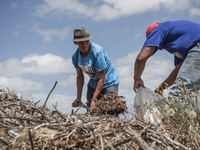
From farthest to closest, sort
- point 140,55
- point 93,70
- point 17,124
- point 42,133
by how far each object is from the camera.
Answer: point 93,70, point 140,55, point 17,124, point 42,133

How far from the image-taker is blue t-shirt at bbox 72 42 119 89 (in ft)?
14.8

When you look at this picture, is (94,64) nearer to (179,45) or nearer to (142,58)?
(142,58)

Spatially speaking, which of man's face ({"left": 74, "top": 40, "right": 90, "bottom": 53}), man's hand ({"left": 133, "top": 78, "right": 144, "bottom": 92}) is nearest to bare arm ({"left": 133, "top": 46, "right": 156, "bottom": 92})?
man's hand ({"left": 133, "top": 78, "right": 144, "bottom": 92})

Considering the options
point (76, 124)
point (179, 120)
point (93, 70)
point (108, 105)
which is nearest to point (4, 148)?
point (76, 124)

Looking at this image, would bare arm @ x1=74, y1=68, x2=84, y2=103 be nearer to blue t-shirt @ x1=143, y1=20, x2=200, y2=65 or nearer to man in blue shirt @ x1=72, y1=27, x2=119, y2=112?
man in blue shirt @ x1=72, y1=27, x2=119, y2=112

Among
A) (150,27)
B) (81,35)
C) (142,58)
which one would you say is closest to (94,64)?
(81,35)

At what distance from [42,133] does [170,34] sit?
2942 millimetres

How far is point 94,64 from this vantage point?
4.69m

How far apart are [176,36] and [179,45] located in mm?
177

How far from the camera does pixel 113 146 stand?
5.76 feet

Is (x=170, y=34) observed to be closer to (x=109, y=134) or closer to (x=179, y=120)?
(x=179, y=120)

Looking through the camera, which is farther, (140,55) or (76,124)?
(140,55)

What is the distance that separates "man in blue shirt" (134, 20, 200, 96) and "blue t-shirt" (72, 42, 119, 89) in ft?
2.72

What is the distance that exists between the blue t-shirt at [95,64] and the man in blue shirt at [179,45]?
83 cm
